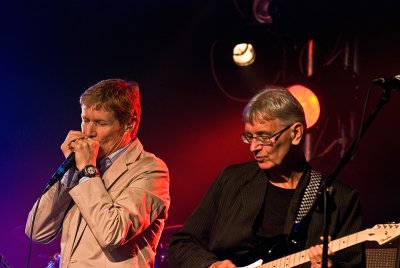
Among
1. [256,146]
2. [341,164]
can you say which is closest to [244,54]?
[256,146]

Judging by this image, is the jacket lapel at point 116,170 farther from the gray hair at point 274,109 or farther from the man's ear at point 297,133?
the man's ear at point 297,133

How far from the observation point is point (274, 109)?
14.0 feet

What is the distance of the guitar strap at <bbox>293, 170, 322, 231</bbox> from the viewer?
418cm

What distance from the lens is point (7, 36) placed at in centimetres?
669

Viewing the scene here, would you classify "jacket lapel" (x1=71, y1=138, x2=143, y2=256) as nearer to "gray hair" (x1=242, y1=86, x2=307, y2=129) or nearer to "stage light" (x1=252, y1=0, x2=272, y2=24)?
"gray hair" (x1=242, y1=86, x2=307, y2=129)

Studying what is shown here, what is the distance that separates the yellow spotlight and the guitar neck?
377cm

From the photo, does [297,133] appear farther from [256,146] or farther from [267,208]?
[267,208]

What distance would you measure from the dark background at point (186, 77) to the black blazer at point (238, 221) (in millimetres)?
2618

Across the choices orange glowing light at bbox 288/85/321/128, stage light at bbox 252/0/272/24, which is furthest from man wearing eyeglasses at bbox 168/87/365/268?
stage light at bbox 252/0/272/24

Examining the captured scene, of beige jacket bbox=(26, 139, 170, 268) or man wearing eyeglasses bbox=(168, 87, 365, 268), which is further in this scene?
beige jacket bbox=(26, 139, 170, 268)

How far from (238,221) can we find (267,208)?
19 cm

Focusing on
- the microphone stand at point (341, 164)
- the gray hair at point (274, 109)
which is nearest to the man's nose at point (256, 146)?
the gray hair at point (274, 109)

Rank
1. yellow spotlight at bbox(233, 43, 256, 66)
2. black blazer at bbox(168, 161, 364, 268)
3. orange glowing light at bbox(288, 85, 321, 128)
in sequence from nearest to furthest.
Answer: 1. black blazer at bbox(168, 161, 364, 268)
2. orange glowing light at bbox(288, 85, 321, 128)
3. yellow spotlight at bbox(233, 43, 256, 66)

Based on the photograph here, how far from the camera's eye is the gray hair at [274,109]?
4270 mm
